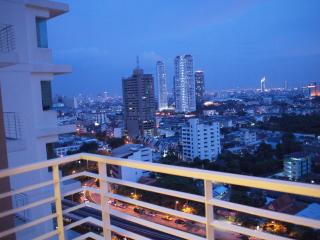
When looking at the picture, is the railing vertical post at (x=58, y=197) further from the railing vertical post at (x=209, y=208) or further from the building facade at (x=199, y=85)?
the building facade at (x=199, y=85)

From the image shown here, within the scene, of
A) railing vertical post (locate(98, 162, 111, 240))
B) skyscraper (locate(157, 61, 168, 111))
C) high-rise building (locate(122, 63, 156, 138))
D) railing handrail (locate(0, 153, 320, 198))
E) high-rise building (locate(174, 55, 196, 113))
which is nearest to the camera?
railing handrail (locate(0, 153, 320, 198))

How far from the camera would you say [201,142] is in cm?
2502

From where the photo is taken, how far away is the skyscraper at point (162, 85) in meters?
65.0

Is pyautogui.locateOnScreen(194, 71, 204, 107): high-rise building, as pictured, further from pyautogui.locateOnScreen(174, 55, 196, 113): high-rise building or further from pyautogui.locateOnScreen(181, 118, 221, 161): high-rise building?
pyautogui.locateOnScreen(181, 118, 221, 161): high-rise building

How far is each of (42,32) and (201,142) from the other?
68.3 feet

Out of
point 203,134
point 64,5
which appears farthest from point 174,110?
point 64,5

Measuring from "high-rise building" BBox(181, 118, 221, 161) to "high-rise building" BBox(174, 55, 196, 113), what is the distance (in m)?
35.4

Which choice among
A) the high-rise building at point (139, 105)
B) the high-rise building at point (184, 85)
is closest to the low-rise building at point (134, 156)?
the high-rise building at point (139, 105)

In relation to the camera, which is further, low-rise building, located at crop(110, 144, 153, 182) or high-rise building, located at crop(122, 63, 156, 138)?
high-rise building, located at crop(122, 63, 156, 138)

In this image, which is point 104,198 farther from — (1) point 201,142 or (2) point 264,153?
(1) point 201,142

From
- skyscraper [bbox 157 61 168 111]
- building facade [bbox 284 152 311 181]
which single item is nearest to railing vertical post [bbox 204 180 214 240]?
building facade [bbox 284 152 311 181]

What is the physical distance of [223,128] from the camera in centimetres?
3775

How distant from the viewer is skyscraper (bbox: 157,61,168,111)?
65.0 meters

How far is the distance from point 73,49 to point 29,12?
1931 inches
